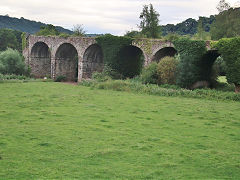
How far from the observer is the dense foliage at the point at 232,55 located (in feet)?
78.9

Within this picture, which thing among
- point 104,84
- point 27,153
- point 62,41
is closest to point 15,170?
point 27,153

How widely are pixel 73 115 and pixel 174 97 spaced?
10.4m

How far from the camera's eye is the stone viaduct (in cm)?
3022

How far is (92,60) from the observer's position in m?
36.2

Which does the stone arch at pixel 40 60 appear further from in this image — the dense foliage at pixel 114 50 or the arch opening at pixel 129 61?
the arch opening at pixel 129 61

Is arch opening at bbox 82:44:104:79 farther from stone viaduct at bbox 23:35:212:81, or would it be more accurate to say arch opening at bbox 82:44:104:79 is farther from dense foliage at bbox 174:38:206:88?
dense foliage at bbox 174:38:206:88

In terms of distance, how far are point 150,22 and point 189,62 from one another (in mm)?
16844

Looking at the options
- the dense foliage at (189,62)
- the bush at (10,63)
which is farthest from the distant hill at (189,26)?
the dense foliage at (189,62)

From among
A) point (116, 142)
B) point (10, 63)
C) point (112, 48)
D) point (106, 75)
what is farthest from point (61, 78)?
point (116, 142)

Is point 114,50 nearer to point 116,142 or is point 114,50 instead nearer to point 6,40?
point 116,142

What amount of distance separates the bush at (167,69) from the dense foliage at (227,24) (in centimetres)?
2782

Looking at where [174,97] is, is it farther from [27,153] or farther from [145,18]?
[145,18]

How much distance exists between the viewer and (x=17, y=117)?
13.7 m

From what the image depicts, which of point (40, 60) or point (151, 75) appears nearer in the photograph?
point (151, 75)
